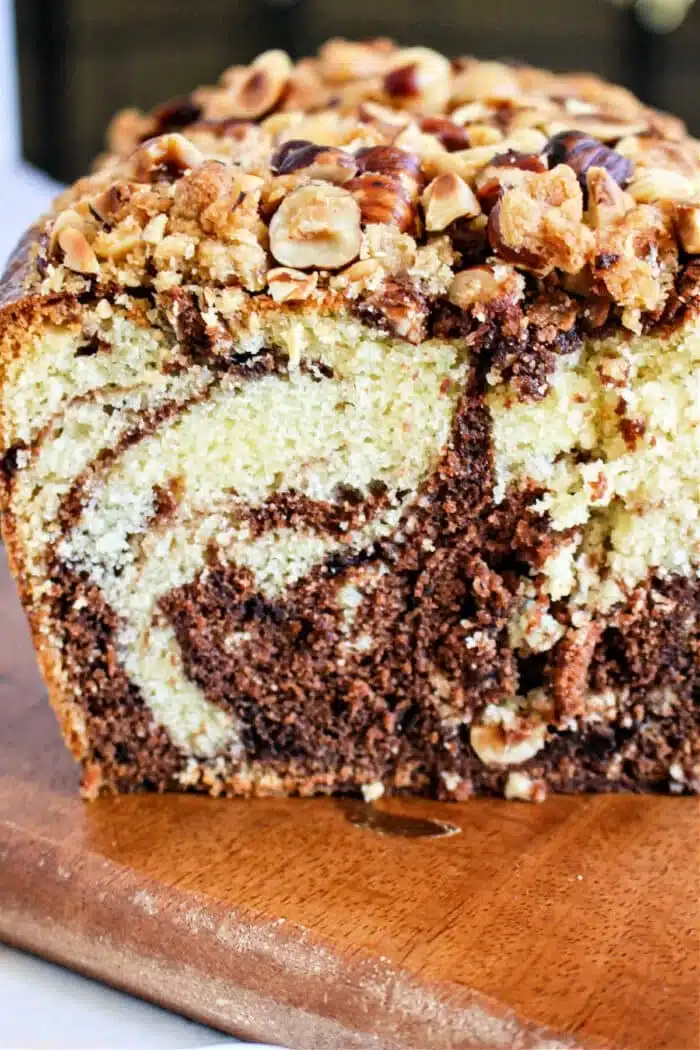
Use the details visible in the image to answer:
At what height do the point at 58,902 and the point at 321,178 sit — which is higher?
the point at 321,178

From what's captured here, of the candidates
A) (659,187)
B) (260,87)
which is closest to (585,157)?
(659,187)

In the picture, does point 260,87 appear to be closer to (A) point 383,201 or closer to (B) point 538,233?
(A) point 383,201

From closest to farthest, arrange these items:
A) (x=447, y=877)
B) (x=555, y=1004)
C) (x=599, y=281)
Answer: (x=555, y=1004) → (x=599, y=281) → (x=447, y=877)

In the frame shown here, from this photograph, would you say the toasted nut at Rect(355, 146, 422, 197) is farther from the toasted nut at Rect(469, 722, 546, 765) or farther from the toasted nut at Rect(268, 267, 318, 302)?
the toasted nut at Rect(469, 722, 546, 765)

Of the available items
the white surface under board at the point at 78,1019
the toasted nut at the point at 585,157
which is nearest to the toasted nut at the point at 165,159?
the toasted nut at the point at 585,157

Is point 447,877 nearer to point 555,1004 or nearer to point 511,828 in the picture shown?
point 511,828

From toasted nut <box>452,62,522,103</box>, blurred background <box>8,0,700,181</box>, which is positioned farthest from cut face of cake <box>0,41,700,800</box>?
blurred background <box>8,0,700,181</box>

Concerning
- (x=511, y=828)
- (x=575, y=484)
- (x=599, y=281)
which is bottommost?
(x=511, y=828)

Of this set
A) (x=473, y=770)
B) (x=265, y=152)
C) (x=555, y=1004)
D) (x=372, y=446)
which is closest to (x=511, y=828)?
(x=473, y=770)
